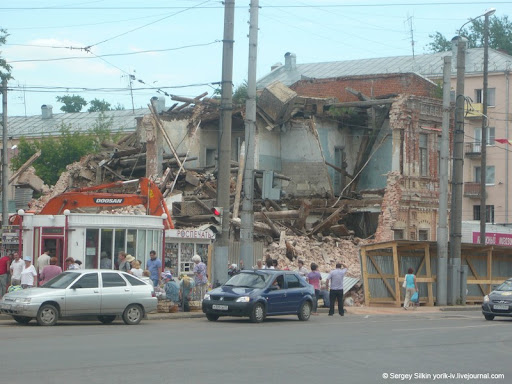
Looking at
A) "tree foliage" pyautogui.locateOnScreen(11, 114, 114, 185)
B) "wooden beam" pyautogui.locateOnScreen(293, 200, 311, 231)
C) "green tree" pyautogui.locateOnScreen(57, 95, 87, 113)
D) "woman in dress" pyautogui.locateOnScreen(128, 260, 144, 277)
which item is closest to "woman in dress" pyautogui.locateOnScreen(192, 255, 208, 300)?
"woman in dress" pyautogui.locateOnScreen(128, 260, 144, 277)

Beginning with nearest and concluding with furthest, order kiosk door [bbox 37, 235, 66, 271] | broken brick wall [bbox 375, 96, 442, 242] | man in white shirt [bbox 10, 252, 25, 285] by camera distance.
Answer: 1. man in white shirt [bbox 10, 252, 25, 285]
2. kiosk door [bbox 37, 235, 66, 271]
3. broken brick wall [bbox 375, 96, 442, 242]

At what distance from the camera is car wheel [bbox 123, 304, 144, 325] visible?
72.1 ft

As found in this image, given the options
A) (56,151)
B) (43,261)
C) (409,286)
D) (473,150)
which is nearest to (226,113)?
(43,261)

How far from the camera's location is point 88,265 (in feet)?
83.8

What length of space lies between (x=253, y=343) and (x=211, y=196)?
22.6m

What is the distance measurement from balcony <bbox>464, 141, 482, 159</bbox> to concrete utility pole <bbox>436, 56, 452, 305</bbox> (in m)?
38.7

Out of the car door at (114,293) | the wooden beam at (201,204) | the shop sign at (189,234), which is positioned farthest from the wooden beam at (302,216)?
the car door at (114,293)

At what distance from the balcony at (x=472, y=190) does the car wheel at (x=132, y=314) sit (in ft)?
175

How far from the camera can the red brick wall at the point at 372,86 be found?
47906 millimetres

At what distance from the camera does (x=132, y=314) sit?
72.5 feet

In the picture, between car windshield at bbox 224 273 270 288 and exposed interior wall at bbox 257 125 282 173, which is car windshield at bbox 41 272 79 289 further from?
exposed interior wall at bbox 257 125 282 173

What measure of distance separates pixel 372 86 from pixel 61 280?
30.5m

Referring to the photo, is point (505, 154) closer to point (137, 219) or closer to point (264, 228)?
point (264, 228)

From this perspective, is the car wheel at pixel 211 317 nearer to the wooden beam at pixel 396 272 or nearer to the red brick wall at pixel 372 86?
the wooden beam at pixel 396 272
